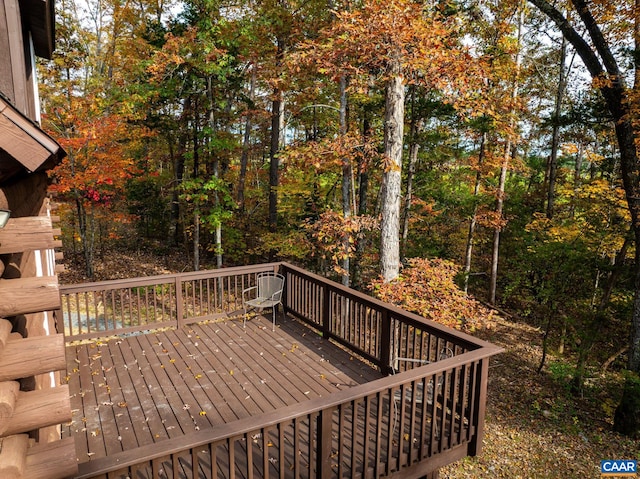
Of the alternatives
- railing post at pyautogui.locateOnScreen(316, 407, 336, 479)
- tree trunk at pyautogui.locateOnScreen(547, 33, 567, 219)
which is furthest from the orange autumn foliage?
tree trunk at pyautogui.locateOnScreen(547, 33, 567, 219)

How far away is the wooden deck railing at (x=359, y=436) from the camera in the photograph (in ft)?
8.25

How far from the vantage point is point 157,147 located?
657 inches

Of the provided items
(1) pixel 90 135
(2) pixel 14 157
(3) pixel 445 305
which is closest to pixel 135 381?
(2) pixel 14 157

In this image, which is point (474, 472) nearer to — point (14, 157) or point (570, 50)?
point (14, 157)

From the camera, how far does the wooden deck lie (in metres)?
3.84

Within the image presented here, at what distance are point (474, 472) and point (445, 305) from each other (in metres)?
2.54

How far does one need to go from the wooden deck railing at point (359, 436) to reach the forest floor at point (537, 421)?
2.70 meters

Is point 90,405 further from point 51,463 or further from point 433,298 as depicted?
point 433,298

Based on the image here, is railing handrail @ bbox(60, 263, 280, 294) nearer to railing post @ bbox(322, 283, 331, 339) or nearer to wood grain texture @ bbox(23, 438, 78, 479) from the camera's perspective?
railing post @ bbox(322, 283, 331, 339)

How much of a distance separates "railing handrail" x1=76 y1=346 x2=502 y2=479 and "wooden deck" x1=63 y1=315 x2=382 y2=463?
0.75 m

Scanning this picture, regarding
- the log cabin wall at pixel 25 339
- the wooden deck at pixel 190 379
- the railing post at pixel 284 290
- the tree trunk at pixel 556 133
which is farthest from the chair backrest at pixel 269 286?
the tree trunk at pixel 556 133

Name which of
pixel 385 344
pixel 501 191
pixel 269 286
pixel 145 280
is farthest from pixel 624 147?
pixel 145 280

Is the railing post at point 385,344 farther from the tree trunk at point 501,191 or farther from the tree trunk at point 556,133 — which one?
the tree trunk at point 556,133
